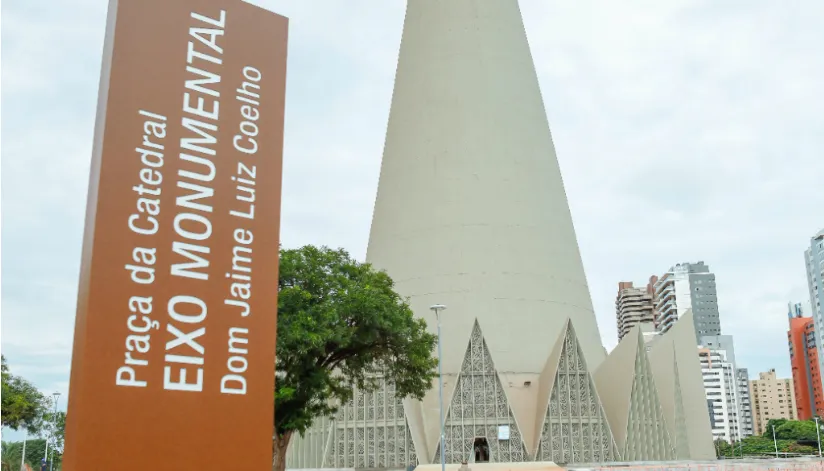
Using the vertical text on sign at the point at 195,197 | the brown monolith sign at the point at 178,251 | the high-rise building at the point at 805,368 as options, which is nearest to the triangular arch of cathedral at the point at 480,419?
the brown monolith sign at the point at 178,251

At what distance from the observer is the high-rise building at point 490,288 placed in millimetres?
38094

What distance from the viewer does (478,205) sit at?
142 ft

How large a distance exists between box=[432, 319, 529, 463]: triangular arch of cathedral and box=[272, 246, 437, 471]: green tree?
11546mm

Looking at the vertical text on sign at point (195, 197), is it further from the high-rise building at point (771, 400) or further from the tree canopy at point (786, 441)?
the high-rise building at point (771, 400)

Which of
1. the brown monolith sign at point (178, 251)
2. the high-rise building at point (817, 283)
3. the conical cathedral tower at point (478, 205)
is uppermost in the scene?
the high-rise building at point (817, 283)

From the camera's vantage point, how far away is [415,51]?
4800 cm

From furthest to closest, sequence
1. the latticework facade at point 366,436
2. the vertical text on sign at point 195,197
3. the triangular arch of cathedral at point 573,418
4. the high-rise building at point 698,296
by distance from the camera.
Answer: the high-rise building at point 698,296, the latticework facade at point 366,436, the triangular arch of cathedral at point 573,418, the vertical text on sign at point 195,197

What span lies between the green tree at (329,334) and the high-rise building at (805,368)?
476ft

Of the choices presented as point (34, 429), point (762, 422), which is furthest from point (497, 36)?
point (762, 422)

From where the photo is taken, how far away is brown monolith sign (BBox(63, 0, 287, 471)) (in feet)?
38.4

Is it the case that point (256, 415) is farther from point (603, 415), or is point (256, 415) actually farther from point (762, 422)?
point (762, 422)

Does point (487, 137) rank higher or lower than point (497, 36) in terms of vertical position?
lower

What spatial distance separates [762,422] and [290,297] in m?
194

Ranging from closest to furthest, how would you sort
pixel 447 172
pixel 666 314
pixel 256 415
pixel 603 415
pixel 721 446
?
pixel 256 415, pixel 603 415, pixel 447 172, pixel 721 446, pixel 666 314
